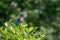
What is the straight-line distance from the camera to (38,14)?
488 centimetres

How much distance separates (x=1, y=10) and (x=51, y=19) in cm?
91

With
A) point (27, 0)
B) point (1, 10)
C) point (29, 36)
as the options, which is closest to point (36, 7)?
point (27, 0)

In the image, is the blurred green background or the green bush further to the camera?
the blurred green background

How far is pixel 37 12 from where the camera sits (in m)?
4.86

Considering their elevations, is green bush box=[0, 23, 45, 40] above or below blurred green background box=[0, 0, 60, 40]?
below

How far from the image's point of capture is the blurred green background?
4844mm

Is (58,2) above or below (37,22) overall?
above

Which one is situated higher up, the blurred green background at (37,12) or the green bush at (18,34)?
the blurred green background at (37,12)

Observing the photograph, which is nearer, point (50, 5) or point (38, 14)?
point (38, 14)

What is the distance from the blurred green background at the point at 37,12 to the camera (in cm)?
484

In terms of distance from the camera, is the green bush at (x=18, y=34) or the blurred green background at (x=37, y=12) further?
the blurred green background at (x=37, y=12)

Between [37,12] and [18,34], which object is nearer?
[18,34]

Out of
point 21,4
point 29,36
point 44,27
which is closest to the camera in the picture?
point 29,36

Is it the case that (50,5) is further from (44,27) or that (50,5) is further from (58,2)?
(44,27)
